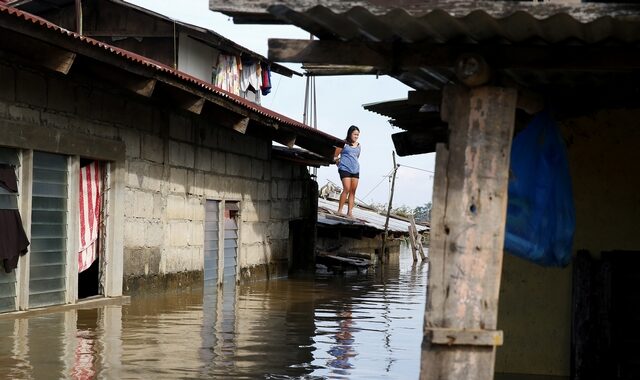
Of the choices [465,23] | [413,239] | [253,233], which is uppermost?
[465,23]

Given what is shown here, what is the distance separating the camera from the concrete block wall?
548 inches

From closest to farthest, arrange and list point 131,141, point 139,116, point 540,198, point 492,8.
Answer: point 492,8 < point 540,198 < point 131,141 < point 139,116

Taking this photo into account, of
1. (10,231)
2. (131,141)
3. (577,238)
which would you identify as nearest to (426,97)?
(577,238)

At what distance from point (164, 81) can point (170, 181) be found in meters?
2.73

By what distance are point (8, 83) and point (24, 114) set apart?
1.69 ft

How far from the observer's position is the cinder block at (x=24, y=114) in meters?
13.1

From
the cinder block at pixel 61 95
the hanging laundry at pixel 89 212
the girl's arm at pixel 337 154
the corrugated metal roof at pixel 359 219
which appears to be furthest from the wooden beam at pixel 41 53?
the corrugated metal roof at pixel 359 219

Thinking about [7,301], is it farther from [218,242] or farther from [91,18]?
[91,18]

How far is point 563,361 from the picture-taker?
31.1ft

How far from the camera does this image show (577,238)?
9.34 meters

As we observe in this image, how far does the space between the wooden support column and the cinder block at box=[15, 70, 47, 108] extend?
8232 millimetres

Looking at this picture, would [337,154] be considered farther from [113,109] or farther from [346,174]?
[113,109]

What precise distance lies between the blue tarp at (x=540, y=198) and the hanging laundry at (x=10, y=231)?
7.38 meters

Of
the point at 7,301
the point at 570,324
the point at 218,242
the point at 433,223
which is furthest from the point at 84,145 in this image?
the point at 433,223
